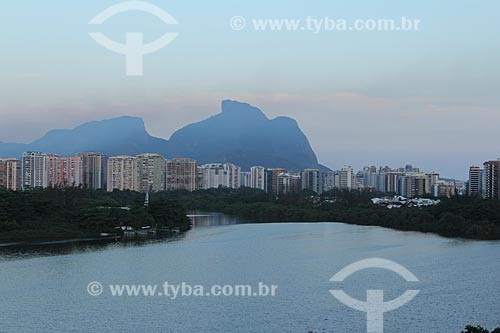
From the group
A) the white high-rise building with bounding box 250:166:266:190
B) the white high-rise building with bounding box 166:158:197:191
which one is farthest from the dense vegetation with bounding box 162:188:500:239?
the white high-rise building with bounding box 250:166:266:190

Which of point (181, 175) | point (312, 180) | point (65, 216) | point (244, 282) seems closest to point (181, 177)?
point (181, 175)

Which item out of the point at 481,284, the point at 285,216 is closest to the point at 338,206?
the point at 285,216

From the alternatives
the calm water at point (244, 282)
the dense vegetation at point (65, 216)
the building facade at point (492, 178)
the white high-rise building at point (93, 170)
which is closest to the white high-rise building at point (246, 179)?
the white high-rise building at point (93, 170)

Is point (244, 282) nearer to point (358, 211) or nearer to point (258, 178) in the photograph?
point (358, 211)

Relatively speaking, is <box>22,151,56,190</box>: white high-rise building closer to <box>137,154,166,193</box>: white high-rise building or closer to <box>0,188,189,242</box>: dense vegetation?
<box>137,154,166,193</box>: white high-rise building

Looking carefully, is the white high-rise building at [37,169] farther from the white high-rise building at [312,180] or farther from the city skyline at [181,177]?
the white high-rise building at [312,180]
